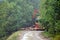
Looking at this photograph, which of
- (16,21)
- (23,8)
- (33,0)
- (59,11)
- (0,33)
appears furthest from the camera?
(33,0)

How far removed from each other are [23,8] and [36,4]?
29.5ft

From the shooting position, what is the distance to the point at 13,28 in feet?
97.9

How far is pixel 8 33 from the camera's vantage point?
29.7m

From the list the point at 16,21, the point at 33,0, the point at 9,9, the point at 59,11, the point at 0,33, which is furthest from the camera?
the point at 33,0

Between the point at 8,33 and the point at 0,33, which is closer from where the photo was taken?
the point at 0,33

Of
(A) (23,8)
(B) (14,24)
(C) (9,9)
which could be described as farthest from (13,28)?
(A) (23,8)

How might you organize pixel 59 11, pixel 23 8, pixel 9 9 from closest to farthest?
1. pixel 59 11
2. pixel 9 9
3. pixel 23 8

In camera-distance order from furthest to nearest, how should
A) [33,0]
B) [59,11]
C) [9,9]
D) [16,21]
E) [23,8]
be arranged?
[33,0], [23,8], [16,21], [9,9], [59,11]

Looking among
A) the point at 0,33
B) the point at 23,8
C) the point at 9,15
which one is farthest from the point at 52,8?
the point at 23,8

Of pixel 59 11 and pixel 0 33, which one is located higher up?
pixel 59 11

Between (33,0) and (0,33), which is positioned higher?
(33,0)

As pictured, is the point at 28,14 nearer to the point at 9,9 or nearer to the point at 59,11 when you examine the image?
the point at 9,9

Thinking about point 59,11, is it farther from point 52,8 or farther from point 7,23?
point 7,23

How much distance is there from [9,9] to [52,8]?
→ 14.8 m
